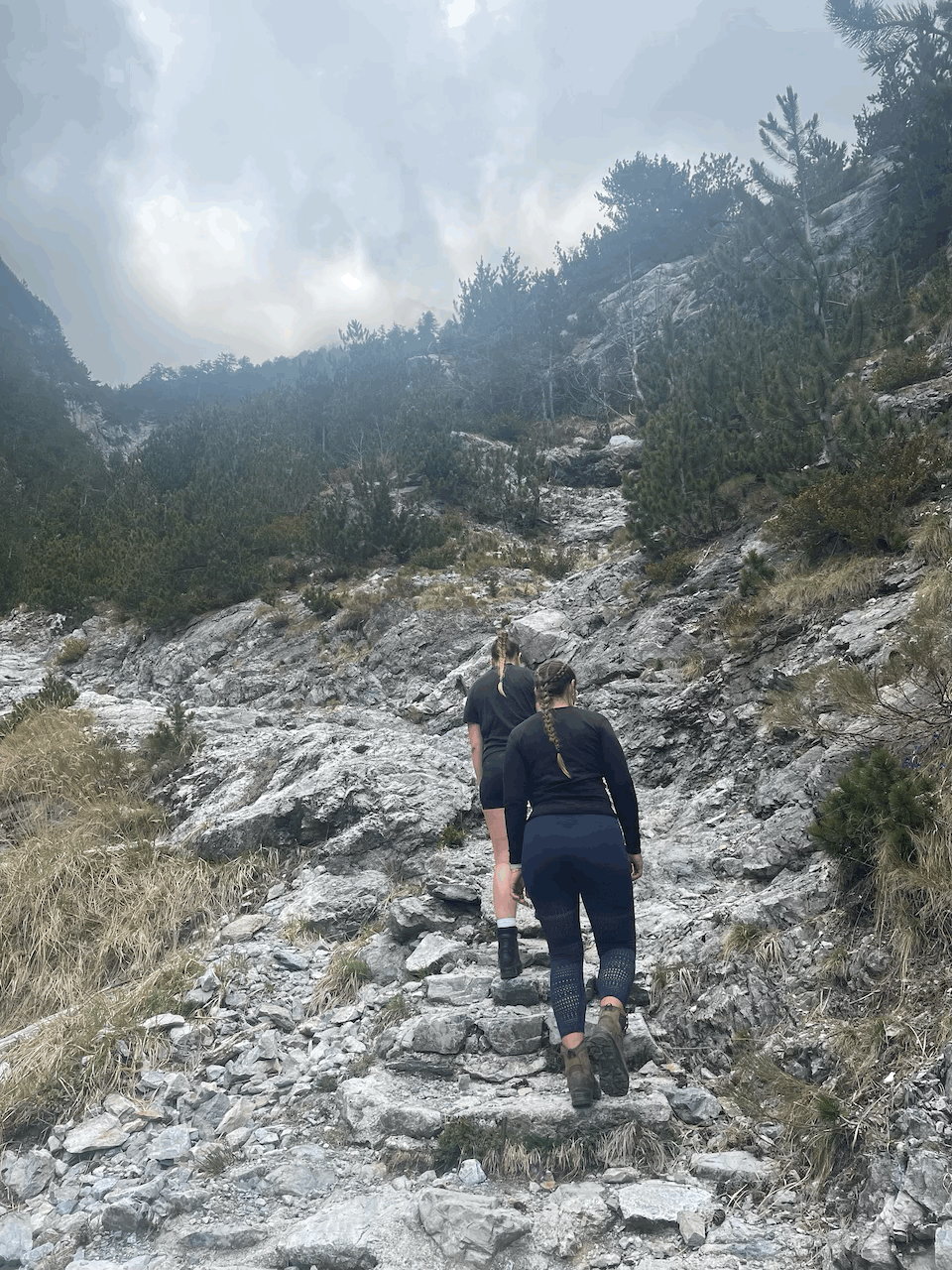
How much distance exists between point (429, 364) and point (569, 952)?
33.8 meters

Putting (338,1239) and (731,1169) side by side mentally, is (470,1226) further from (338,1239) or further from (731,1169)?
(731,1169)

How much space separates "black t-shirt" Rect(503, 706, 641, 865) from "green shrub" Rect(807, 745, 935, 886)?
1049mm

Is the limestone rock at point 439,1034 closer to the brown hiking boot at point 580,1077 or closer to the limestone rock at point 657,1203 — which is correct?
the brown hiking boot at point 580,1077

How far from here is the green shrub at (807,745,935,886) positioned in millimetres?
3332

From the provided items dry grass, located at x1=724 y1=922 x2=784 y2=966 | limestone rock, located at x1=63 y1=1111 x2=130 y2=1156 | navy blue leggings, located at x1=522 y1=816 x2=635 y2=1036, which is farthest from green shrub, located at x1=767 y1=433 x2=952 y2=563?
limestone rock, located at x1=63 y1=1111 x2=130 y2=1156

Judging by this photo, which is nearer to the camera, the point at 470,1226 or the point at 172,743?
the point at 470,1226

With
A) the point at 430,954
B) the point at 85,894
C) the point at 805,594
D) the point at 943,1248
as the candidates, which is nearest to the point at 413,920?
the point at 430,954

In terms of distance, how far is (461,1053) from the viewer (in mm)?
3719

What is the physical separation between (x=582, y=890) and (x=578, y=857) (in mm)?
225

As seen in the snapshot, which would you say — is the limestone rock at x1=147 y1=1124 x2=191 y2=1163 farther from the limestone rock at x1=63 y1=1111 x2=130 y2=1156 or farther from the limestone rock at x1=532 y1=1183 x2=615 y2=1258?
the limestone rock at x1=532 y1=1183 x2=615 y2=1258

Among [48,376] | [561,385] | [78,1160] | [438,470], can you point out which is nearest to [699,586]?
[78,1160]

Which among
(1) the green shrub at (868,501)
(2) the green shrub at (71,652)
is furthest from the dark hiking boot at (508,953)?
(2) the green shrub at (71,652)

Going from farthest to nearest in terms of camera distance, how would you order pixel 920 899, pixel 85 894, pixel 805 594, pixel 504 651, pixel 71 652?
pixel 71 652, pixel 805 594, pixel 85 894, pixel 504 651, pixel 920 899

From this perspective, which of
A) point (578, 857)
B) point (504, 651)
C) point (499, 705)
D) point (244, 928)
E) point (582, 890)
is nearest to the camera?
point (578, 857)
